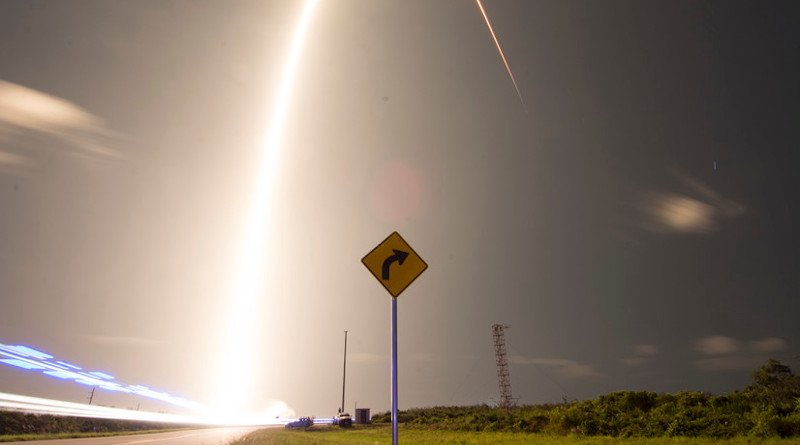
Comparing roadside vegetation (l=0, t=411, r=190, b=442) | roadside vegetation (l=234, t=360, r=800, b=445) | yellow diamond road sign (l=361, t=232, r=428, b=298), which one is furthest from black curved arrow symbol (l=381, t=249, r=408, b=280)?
roadside vegetation (l=0, t=411, r=190, b=442)

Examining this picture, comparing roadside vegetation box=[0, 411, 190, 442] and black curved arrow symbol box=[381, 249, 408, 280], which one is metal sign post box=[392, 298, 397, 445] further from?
roadside vegetation box=[0, 411, 190, 442]

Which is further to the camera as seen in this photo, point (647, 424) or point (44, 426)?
point (44, 426)

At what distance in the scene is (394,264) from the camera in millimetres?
9281

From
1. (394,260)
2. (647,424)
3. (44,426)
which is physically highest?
(394,260)

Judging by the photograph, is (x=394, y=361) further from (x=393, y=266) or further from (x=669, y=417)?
(x=669, y=417)

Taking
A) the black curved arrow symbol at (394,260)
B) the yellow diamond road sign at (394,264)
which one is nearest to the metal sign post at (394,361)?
the yellow diamond road sign at (394,264)

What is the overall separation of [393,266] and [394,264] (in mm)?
49

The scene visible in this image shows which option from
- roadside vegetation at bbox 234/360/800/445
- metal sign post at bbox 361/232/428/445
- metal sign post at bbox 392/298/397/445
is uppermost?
metal sign post at bbox 361/232/428/445

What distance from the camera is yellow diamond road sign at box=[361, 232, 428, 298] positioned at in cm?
912

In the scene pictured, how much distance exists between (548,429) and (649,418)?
548 cm

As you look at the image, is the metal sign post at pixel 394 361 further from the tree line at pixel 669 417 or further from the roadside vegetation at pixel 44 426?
the roadside vegetation at pixel 44 426

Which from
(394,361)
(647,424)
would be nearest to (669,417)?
(647,424)

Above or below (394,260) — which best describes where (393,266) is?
below

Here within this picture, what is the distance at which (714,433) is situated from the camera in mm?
19391
